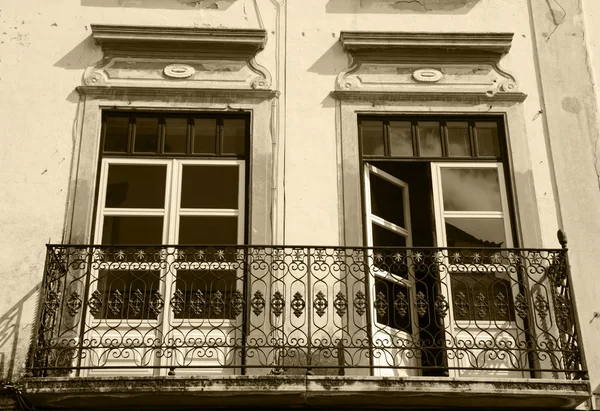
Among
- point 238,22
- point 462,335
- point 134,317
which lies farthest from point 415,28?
point 134,317

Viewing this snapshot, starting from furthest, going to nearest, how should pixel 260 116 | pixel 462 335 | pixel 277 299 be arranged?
pixel 260 116
pixel 462 335
pixel 277 299

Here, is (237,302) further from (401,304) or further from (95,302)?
(401,304)

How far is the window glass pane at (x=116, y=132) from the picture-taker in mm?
8102

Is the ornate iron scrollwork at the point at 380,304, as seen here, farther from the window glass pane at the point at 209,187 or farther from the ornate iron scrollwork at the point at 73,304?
the ornate iron scrollwork at the point at 73,304

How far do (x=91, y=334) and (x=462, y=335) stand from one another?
9.35 feet

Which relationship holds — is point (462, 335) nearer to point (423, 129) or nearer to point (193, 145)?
point (423, 129)

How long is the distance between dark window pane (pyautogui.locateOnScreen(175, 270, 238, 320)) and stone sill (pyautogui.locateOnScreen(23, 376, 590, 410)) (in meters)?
0.70

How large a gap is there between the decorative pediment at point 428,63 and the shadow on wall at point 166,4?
117 cm

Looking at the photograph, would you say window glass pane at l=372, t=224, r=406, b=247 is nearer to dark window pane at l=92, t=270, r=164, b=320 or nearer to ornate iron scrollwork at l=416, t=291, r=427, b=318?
ornate iron scrollwork at l=416, t=291, r=427, b=318

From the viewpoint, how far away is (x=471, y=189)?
26.6ft

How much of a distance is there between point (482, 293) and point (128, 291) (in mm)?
2757

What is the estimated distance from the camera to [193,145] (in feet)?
26.7

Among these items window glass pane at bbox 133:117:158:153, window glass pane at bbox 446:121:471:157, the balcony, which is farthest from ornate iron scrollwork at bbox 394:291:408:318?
window glass pane at bbox 133:117:158:153

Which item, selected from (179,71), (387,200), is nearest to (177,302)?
(387,200)
